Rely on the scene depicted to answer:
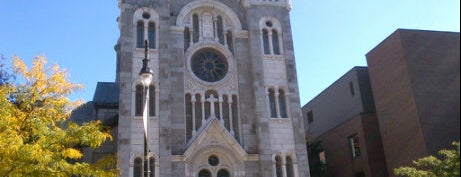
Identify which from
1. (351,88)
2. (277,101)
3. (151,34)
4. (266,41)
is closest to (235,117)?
(277,101)

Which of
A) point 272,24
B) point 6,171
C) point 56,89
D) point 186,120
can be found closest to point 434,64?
point 272,24

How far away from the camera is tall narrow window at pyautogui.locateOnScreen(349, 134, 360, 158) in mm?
37812

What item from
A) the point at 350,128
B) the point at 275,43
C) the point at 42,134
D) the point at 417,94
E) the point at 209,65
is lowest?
the point at 42,134

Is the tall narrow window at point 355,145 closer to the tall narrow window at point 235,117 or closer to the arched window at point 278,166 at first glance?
the arched window at point 278,166

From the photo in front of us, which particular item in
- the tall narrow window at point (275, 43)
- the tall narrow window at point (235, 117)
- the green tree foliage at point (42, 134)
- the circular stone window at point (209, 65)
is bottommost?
the green tree foliage at point (42, 134)

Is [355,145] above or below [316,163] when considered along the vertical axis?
above

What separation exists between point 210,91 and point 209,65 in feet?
5.99

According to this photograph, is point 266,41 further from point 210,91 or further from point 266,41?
point 210,91

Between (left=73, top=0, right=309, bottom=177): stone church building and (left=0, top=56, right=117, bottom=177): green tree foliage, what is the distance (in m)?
6.99

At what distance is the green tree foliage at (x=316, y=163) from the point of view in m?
38.6

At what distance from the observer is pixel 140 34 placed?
3122cm

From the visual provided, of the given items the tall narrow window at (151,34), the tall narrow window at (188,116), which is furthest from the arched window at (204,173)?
the tall narrow window at (151,34)

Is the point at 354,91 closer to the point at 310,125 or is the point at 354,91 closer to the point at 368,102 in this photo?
the point at 368,102

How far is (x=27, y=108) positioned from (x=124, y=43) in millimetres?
11601
